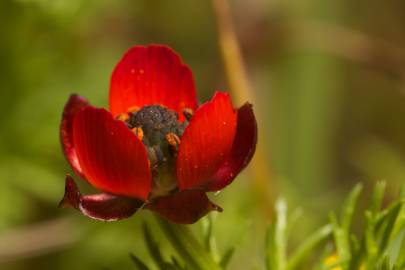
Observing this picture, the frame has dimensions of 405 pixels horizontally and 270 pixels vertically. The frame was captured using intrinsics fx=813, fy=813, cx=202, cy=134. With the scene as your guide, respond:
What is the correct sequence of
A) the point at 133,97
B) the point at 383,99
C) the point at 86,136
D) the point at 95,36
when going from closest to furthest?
the point at 86,136, the point at 133,97, the point at 95,36, the point at 383,99

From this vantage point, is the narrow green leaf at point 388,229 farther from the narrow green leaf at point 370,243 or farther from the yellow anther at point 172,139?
the yellow anther at point 172,139

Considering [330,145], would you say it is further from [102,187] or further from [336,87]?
[102,187]

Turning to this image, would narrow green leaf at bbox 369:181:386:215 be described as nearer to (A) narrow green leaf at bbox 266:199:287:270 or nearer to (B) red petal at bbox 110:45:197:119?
(A) narrow green leaf at bbox 266:199:287:270

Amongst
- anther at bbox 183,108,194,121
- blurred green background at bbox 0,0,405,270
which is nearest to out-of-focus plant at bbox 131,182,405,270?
anther at bbox 183,108,194,121

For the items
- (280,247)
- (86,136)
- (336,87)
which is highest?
(336,87)

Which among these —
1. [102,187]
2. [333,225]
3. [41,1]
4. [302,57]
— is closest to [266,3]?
[302,57]

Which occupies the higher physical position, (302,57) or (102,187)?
(302,57)

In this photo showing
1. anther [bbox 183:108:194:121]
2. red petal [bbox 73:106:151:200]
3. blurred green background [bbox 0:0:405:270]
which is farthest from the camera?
blurred green background [bbox 0:0:405:270]
